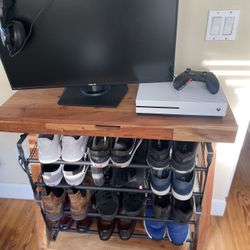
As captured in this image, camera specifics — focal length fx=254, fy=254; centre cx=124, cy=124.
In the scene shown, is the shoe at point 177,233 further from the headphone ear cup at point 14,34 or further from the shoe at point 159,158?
the headphone ear cup at point 14,34

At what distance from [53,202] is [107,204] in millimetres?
210

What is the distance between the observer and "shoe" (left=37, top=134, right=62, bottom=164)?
32.9 inches

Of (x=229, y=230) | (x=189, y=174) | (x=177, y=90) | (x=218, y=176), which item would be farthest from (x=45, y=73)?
(x=229, y=230)

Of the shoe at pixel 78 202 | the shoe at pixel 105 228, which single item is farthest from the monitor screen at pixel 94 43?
the shoe at pixel 105 228

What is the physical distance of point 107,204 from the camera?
100cm

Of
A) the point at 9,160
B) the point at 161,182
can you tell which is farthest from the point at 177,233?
the point at 9,160

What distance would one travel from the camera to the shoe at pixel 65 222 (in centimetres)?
115

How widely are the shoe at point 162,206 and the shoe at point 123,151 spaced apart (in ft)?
0.82

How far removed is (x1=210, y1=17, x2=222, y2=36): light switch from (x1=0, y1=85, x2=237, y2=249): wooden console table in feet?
0.97

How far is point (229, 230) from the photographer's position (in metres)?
1.24

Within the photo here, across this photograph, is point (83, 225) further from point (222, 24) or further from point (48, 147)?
point (222, 24)

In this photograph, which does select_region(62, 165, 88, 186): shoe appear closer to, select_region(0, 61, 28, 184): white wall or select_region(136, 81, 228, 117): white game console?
select_region(136, 81, 228, 117): white game console

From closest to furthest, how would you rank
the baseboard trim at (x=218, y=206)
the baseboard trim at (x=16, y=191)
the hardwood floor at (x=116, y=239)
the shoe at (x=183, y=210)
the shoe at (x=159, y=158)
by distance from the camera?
the shoe at (x=159, y=158) < the shoe at (x=183, y=210) < the hardwood floor at (x=116, y=239) < the baseboard trim at (x=218, y=206) < the baseboard trim at (x=16, y=191)

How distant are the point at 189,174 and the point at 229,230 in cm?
57
